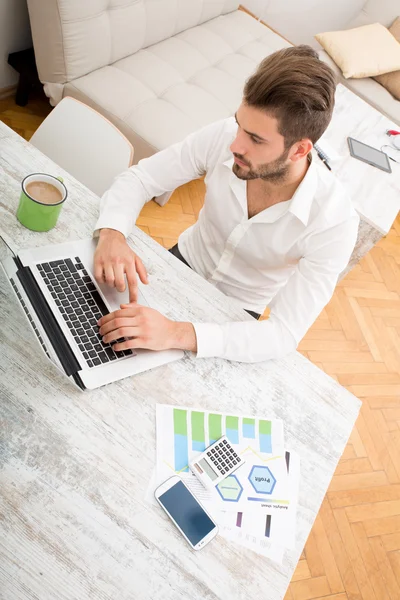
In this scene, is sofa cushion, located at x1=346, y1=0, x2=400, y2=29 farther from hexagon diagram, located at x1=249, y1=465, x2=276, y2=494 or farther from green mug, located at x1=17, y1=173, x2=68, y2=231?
hexagon diagram, located at x1=249, y1=465, x2=276, y2=494

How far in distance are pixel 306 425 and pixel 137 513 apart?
42 centimetres

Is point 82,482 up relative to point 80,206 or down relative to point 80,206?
down

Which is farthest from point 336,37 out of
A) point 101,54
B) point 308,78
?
point 308,78

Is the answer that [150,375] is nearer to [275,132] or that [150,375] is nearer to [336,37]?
[275,132]

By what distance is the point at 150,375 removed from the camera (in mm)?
1045

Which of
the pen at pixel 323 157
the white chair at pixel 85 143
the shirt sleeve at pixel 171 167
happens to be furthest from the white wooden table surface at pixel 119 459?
the pen at pixel 323 157

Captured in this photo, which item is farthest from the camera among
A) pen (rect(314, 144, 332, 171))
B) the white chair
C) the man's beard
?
pen (rect(314, 144, 332, 171))

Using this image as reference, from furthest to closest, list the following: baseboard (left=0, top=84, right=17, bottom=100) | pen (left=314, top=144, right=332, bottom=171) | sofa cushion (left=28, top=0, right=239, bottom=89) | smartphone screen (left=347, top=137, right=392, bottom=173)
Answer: baseboard (left=0, top=84, right=17, bottom=100) < smartphone screen (left=347, top=137, right=392, bottom=173) < pen (left=314, top=144, right=332, bottom=171) < sofa cushion (left=28, top=0, right=239, bottom=89)

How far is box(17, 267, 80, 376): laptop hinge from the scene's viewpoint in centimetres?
97

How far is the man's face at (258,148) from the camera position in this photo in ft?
3.79

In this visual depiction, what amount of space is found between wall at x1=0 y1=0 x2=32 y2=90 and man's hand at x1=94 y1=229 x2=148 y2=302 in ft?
5.74

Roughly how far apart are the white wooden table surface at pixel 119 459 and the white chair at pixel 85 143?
1.31 ft

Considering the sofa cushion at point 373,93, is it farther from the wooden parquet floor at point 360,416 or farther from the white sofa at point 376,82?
the wooden parquet floor at point 360,416

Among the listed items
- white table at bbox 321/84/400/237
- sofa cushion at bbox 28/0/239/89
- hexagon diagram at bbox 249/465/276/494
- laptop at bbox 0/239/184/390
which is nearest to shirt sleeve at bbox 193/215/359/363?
laptop at bbox 0/239/184/390
